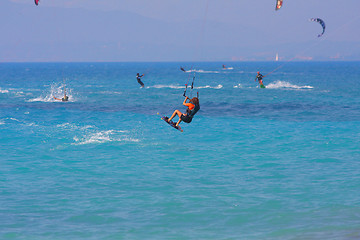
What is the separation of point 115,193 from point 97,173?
3.38m

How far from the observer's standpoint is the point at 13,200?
1689cm

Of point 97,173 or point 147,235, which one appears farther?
point 97,173

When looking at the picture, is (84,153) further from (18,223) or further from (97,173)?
(18,223)

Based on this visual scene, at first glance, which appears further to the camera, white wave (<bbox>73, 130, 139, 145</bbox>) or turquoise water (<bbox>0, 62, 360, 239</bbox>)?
white wave (<bbox>73, 130, 139, 145</bbox>)

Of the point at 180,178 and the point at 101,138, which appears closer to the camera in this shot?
the point at 180,178

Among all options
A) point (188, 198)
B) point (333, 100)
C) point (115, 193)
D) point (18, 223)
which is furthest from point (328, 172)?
point (333, 100)

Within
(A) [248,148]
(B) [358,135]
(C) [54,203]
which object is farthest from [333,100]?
(C) [54,203]

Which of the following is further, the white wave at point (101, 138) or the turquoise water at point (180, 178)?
the white wave at point (101, 138)

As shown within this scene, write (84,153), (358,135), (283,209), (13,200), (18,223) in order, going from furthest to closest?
(358,135) → (84,153) → (13,200) → (283,209) → (18,223)

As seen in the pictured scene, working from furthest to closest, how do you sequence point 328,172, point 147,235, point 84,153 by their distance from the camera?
point 84,153
point 328,172
point 147,235

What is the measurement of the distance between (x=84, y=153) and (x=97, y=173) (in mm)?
4528

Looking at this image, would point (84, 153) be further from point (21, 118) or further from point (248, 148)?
point (21, 118)

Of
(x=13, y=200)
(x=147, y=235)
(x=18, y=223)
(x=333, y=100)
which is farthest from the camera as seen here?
(x=333, y=100)

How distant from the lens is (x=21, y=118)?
129 feet
